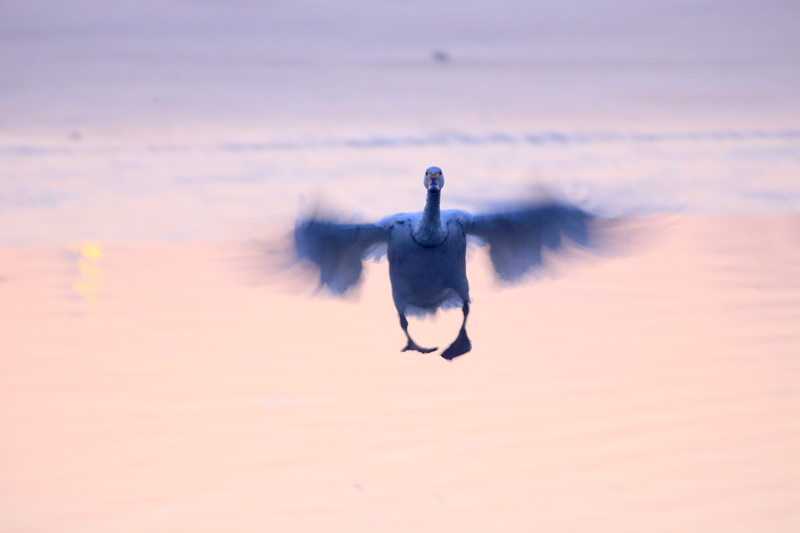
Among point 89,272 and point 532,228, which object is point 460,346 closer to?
point 532,228

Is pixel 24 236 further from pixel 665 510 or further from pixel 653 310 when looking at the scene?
pixel 665 510

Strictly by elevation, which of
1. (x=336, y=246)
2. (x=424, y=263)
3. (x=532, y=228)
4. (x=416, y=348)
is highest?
(x=532, y=228)

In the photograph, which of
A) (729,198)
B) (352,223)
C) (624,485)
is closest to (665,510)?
(624,485)

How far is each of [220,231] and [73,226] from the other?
2.21 metres

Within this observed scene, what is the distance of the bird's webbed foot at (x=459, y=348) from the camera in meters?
7.31

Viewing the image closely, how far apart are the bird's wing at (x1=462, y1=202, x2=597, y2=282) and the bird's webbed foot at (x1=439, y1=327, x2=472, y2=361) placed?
0.73 m

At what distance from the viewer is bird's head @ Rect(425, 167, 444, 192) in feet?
21.4

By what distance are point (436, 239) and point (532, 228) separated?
77cm

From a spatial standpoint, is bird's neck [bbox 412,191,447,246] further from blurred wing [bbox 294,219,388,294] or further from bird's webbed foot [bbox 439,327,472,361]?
bird's webbed foot [bbox 439,327,472,361]

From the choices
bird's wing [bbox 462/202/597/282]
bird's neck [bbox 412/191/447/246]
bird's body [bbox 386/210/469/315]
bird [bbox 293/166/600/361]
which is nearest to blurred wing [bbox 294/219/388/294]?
bird [bbox 293/166/600/361]

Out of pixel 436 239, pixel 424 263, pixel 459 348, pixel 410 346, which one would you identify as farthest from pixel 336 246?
pixel 459 348

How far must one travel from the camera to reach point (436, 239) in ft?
21.8

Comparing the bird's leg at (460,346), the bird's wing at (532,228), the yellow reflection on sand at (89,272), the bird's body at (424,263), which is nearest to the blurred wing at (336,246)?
the bird's body at (424,263)

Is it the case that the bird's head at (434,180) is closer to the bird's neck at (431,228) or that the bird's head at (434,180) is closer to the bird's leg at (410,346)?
the bird's neck at (431,228)
